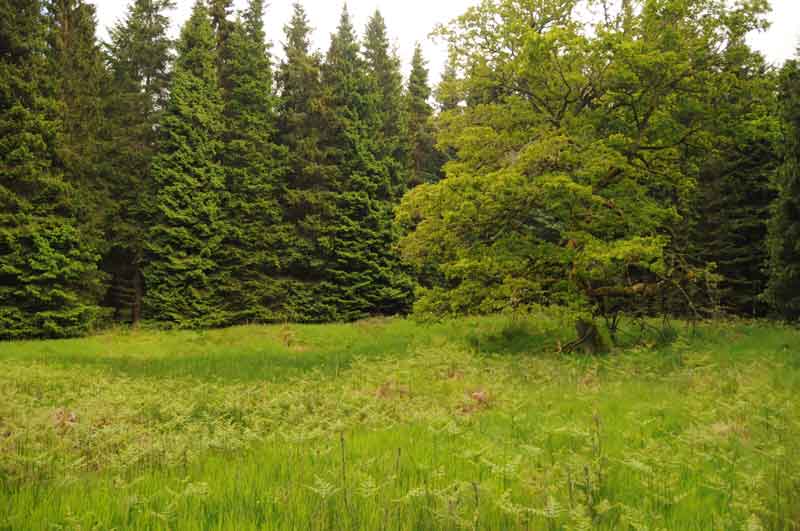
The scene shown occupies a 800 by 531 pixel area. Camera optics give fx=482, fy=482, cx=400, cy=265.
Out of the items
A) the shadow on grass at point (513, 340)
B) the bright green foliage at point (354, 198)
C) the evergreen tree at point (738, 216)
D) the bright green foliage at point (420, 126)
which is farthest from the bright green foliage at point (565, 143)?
the bright green foliage at point (420, 126)

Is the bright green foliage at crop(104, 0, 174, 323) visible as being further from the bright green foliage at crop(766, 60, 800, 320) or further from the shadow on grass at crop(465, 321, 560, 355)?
the bright green foliage at crop(766, 60, 800, 320)

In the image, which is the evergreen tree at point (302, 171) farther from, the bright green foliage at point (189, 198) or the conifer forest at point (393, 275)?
the bright green foliage at point (189, 198)

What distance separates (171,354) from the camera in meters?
15.7

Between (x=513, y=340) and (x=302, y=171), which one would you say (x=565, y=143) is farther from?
(x=302, y=171)

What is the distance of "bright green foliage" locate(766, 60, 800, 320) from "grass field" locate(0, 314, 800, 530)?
347 inches

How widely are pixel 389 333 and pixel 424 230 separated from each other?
6.28 meters

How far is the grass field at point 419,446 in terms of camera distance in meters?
3.04

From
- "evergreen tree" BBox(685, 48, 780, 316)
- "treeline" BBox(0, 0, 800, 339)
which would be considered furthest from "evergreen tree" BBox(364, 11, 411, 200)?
"evergreen tree" BBox(685, 48, 780, 316)

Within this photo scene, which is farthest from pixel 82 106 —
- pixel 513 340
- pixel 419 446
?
pixel 419 446

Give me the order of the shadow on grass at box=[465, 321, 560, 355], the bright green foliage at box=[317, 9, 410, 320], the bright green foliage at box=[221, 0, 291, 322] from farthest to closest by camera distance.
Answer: the bright green foliage at box=[317, 9, 410, 320] → the bright green foliage at box=[221, 0, 291, 322] → the shadow on grass at box=[465, 321, 560, 355]

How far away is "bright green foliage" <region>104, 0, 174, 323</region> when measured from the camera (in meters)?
28.4

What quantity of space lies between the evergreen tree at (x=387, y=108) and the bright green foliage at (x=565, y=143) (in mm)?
19106

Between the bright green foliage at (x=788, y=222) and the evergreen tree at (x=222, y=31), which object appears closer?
the bright green foliage at (x=788, y=222)

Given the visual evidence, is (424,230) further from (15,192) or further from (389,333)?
(15,192)
